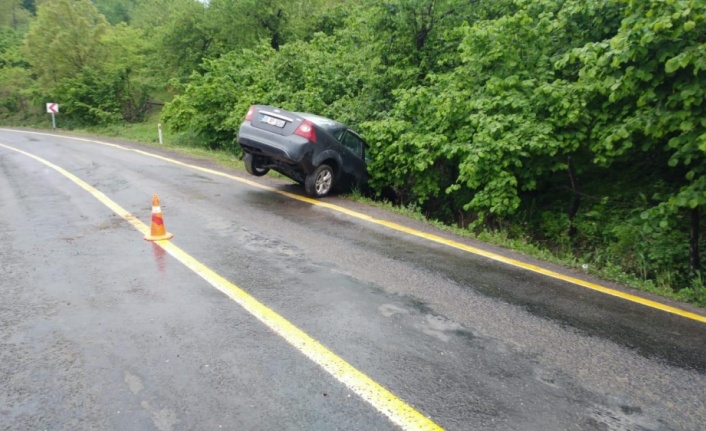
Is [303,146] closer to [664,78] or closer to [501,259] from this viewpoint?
[501,259]

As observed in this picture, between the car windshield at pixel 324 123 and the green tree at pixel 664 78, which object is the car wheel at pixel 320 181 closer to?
the car windshield at pixel 324 123

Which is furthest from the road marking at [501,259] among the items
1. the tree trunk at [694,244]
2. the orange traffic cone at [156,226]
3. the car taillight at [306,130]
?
the orange traffic cone at [156,226]

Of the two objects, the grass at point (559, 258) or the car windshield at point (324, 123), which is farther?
the car windshield at point (324, 123)

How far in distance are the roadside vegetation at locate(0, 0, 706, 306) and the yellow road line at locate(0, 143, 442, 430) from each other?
14.3ft

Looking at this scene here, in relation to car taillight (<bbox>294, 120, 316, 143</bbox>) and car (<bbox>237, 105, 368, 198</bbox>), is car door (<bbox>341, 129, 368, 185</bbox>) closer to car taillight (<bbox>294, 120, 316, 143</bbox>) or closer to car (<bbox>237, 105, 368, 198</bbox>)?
car (<bbox>237, 105, 368, 198</bbox>)

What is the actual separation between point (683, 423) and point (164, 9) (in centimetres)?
4115

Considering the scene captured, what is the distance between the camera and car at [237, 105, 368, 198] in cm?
973

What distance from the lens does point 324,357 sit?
4.01 m

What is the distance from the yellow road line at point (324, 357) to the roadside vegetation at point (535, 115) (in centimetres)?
434

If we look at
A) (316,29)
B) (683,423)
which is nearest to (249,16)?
(316,29)

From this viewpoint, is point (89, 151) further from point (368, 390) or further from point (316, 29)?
→ point (368, 390)

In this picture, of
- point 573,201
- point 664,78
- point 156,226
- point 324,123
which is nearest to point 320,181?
point 324,123

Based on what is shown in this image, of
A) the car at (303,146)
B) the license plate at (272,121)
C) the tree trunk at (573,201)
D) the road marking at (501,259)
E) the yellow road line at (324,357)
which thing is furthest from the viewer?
the tree trunk at (573,201)

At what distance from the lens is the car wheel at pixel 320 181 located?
1027 centimetres
